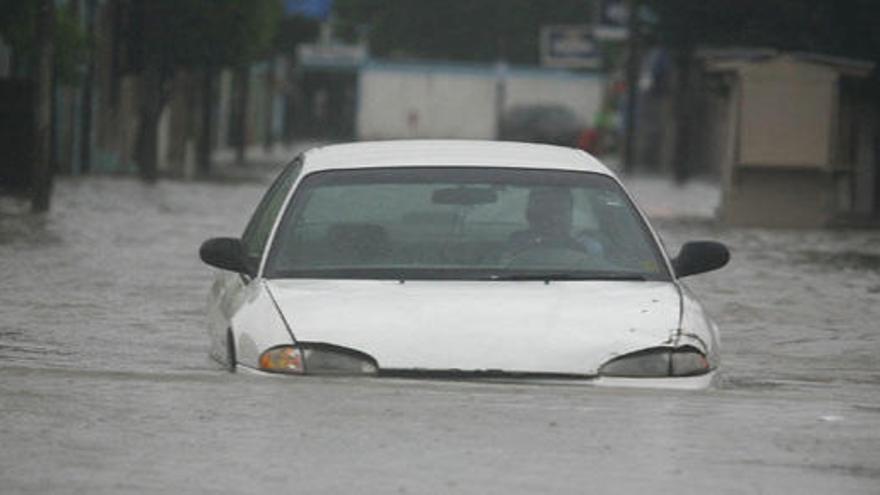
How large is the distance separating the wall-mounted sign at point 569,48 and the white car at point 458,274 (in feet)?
239

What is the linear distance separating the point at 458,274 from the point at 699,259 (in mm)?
1180

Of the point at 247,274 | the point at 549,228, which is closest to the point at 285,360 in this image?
the point at 247,274

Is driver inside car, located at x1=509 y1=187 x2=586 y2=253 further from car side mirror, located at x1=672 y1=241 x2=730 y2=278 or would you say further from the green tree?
the green tree

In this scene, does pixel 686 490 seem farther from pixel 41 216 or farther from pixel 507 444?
pixel 41 216

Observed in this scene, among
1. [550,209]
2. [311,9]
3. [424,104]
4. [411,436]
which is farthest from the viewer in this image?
[424,104]

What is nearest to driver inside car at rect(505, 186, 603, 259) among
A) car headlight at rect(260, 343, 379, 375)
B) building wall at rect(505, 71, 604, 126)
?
car headlight at rect(260, 343, 379, 375)

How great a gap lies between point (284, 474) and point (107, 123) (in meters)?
39.8

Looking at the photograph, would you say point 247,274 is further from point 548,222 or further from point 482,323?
point 482,323

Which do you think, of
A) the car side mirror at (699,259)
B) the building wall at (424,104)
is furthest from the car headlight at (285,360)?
the building wall at (424,104)

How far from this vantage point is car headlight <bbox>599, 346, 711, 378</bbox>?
9367 millimetres

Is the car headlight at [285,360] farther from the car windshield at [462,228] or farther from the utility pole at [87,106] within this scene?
the utility pole at [87,106]

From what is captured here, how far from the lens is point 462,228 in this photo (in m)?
10.6

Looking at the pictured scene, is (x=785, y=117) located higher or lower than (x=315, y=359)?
lower

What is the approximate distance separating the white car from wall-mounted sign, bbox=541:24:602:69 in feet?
239
